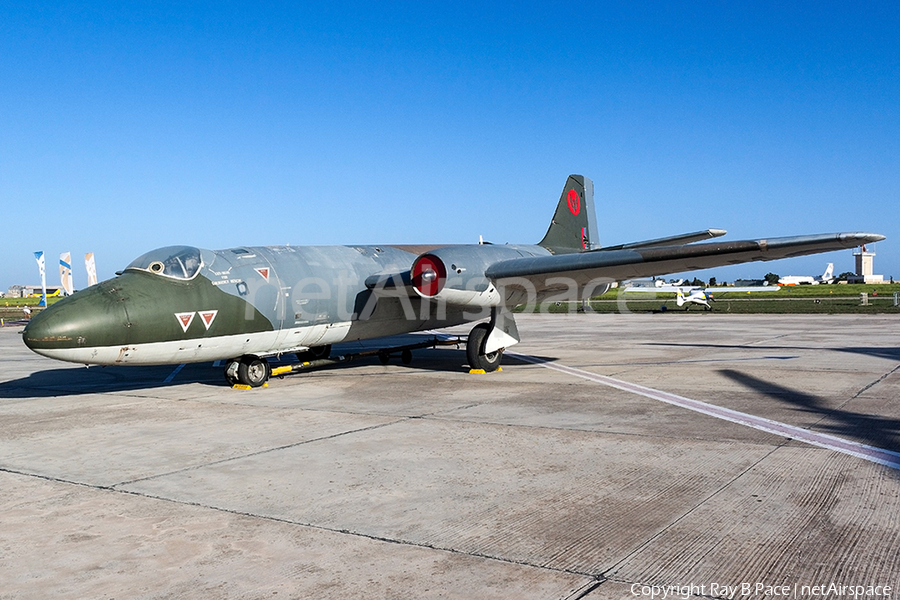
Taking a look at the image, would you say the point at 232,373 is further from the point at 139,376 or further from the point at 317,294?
the point at 139,376

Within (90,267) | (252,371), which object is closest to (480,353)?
(252,371)

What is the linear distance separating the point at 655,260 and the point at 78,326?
30.7 ft

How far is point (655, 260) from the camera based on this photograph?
39.3 ft

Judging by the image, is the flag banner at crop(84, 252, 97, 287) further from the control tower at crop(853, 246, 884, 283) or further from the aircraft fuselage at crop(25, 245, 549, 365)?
the control tower at crop(853, 246, 884, 283)

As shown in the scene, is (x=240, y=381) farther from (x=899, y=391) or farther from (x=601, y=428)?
(x=899, y=391)

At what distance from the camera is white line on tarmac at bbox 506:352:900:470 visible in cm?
655

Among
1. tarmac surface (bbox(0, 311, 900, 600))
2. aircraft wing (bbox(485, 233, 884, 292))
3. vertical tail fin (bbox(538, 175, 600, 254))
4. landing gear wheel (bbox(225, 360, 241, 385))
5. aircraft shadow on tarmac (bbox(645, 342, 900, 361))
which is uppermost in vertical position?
vertical tail fin (bbox(538, 175, 600, 254))

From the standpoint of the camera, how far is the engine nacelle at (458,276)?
12641mm

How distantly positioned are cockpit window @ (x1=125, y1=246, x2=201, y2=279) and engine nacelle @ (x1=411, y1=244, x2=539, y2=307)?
3897 mm

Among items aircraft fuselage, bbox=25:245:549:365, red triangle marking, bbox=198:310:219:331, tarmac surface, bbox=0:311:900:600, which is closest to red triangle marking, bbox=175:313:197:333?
aircraft fuselage, bbox=25:245:549:365

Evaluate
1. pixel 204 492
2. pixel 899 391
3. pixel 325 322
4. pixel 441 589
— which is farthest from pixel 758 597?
pixel 325 322

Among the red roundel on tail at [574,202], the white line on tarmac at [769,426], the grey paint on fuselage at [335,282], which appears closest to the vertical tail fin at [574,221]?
the red roundel on tail at [574,202]

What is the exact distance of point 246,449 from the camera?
7.52 meters

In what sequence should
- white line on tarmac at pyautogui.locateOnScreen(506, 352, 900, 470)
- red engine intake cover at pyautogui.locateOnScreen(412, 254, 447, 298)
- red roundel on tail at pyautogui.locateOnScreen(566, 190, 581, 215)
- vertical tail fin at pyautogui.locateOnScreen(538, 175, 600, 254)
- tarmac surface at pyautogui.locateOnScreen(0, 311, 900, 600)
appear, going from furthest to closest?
red roundel on tail at pyautogui.locateOnScreen(566, 190, 581, 215) → vertical tail fin at pyautogui.locateOnScreen(538, 175, 600, 254) → red engine intake cover at pyautogui.locateOnScreen(412, 254, 447, 298) → white line on tarmac at pyautogui.locateOnScreen(506, 352, 900, 470) → tarmac surface at pyautogui.locateOnScreen(0, 311, 900, 600)
